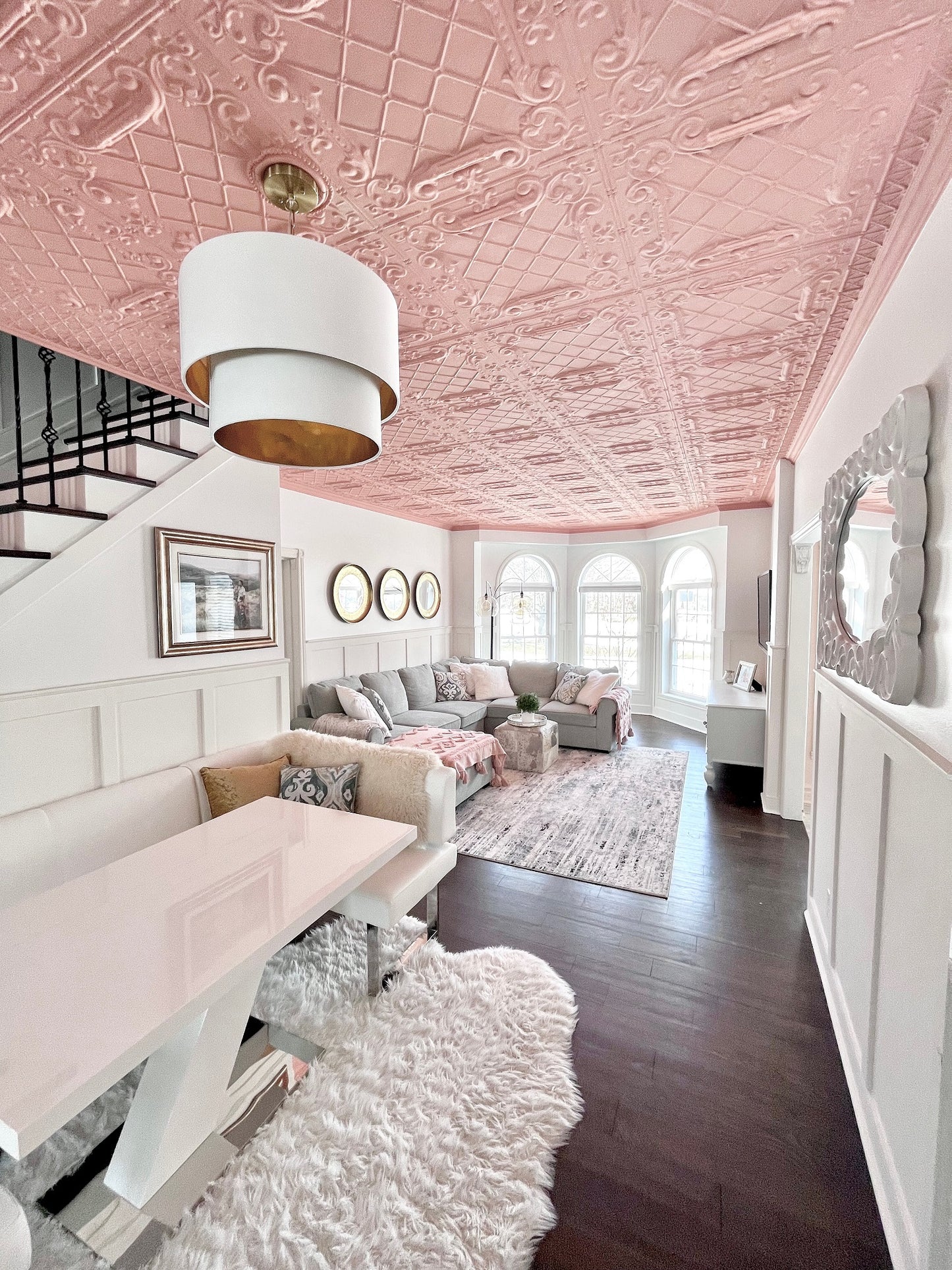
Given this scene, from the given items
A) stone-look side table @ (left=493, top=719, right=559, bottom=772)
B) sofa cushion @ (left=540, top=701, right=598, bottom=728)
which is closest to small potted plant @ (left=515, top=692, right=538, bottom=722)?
stone-look side table @ (left=493, top=719, right=559, bottom=772)

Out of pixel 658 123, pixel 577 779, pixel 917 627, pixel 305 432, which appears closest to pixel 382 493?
pixel 577 779

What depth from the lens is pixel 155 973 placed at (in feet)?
4.24

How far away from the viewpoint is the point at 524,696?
17.2 feet

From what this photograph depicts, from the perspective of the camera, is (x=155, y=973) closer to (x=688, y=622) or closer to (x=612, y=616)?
(x=688, y=622)

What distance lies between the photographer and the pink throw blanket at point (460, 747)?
4.15m

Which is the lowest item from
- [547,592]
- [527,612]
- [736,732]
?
[736,732]

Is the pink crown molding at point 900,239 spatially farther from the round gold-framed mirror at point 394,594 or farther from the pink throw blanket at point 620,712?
the round gold-framed mirror at point 394,594

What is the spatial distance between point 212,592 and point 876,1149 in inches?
134

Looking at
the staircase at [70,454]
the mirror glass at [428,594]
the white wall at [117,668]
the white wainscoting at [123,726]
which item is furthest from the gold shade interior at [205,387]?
the mirror glass at [428,594]

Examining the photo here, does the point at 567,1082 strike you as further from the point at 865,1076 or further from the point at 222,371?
the point at 222,371

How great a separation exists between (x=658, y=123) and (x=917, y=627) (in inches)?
49.2

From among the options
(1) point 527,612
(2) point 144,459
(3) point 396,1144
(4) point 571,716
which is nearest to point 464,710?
(4) point 571,716

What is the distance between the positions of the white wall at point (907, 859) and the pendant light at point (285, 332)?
1.24 m

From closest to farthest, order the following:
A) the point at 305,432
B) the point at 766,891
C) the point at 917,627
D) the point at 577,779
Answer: the point at 917,627, the point at 305,432, the point at 766,891, the point at 577,779
